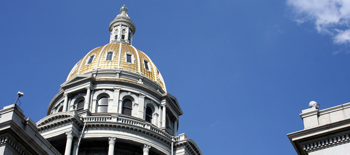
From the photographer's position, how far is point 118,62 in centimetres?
5772

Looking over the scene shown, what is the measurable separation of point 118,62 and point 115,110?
756 cm

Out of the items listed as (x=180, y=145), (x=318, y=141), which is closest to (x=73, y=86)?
(x=180, y=145)

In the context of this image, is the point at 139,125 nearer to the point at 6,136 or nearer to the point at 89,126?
the point at 89,126

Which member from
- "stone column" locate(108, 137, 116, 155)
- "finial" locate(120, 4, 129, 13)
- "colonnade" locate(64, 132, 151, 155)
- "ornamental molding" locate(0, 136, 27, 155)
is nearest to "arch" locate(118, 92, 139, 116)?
"colonnade" locate(64, 132, 151, 155)

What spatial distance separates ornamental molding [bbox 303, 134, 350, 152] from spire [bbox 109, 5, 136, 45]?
44452 millimetres

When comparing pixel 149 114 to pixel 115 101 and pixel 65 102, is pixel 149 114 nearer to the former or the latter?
pixel 115 101

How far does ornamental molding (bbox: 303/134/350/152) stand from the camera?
2259 centimetres

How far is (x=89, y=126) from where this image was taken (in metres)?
47.6

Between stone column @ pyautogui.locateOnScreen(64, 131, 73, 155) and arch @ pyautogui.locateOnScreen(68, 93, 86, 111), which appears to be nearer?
stone column @ pyautogui.locateOnScreen(64, 131, 73, 155)

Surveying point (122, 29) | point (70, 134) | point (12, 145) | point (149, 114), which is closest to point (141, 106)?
point (149, 114)

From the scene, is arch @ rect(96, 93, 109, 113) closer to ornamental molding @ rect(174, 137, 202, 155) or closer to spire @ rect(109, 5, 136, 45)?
ornamental molding @ rect(174, 137, 202, 155)

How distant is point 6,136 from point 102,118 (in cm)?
2597

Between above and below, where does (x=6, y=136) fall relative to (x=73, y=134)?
below

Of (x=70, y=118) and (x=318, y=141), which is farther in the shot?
(x=70, y=118)
